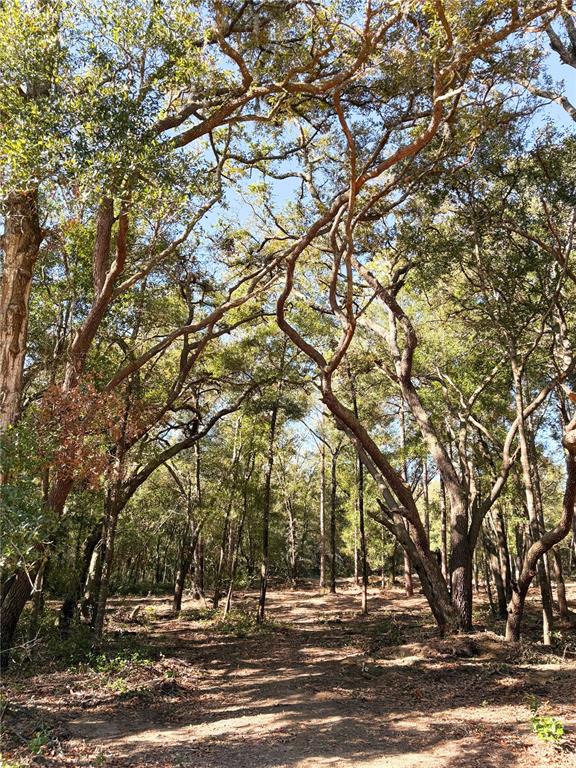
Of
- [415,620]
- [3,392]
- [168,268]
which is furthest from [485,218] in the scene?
[415,620]

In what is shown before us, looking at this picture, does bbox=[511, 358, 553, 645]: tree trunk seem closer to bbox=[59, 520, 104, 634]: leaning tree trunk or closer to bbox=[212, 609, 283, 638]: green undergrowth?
bbox=[212, 609, 283, 638]: green undergrowth

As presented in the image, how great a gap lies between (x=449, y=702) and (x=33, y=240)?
924 centimetres

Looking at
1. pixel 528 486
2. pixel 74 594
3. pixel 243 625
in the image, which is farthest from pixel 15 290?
pixel 243 625

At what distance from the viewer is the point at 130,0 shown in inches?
289

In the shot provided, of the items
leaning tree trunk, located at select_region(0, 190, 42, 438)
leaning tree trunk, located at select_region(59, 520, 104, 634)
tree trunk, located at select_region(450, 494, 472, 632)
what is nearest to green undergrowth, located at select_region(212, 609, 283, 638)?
leaning tree trunk, located at select_region(59, 520, 104, 634)

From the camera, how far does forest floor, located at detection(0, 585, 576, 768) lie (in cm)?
540

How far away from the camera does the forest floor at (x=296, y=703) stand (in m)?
5.40

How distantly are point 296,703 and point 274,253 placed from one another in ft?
32.7

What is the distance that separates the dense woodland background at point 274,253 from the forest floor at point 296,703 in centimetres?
92

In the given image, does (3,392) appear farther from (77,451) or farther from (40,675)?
(40,675)

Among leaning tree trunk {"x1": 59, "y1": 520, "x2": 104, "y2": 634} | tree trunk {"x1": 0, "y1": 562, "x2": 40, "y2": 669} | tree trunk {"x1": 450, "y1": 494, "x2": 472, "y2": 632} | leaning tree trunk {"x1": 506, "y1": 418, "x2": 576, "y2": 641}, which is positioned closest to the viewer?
tree trunk {"x1": 0, "y1": 562, "x2": 40, "y2": 669}

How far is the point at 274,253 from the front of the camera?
538 inches

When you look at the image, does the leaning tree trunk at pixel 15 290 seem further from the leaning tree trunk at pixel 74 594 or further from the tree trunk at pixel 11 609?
the leaning tree trunk at pixel 74 594

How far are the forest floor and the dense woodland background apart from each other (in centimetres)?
92
